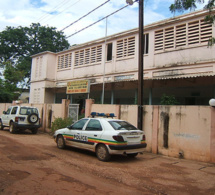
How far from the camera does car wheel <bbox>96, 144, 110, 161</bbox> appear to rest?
282 inches

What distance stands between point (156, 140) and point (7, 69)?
27.7 metres

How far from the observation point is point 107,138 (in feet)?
23.6

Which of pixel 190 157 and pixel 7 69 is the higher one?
pixel 7 69

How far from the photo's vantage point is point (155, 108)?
9.45 metres

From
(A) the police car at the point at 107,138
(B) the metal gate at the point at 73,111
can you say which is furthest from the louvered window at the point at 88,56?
(A) the police car at the point at 107,138

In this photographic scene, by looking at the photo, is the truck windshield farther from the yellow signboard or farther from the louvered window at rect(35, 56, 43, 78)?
the louvered window at rect(35, 56, 43, 78)

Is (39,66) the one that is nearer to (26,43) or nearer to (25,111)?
(25,111)

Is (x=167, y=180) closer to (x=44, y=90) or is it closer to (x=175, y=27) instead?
(x=175, y=27)

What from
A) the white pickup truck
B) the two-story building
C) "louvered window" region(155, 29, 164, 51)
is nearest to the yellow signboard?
the two-story building

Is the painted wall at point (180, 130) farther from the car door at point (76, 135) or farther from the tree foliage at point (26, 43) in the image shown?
the tree foliage at point (26, 43)

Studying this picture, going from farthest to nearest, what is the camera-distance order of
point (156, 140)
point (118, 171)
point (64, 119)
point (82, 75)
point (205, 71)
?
1. point (82, 75)
2. point (64, 119)
3. point (205, 71)
4. point (156, 140)
5. point (118, 171)

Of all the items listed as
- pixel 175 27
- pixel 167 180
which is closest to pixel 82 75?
pixel 175 27

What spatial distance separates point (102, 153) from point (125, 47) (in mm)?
10998

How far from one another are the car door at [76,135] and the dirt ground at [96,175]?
1.66 feet
